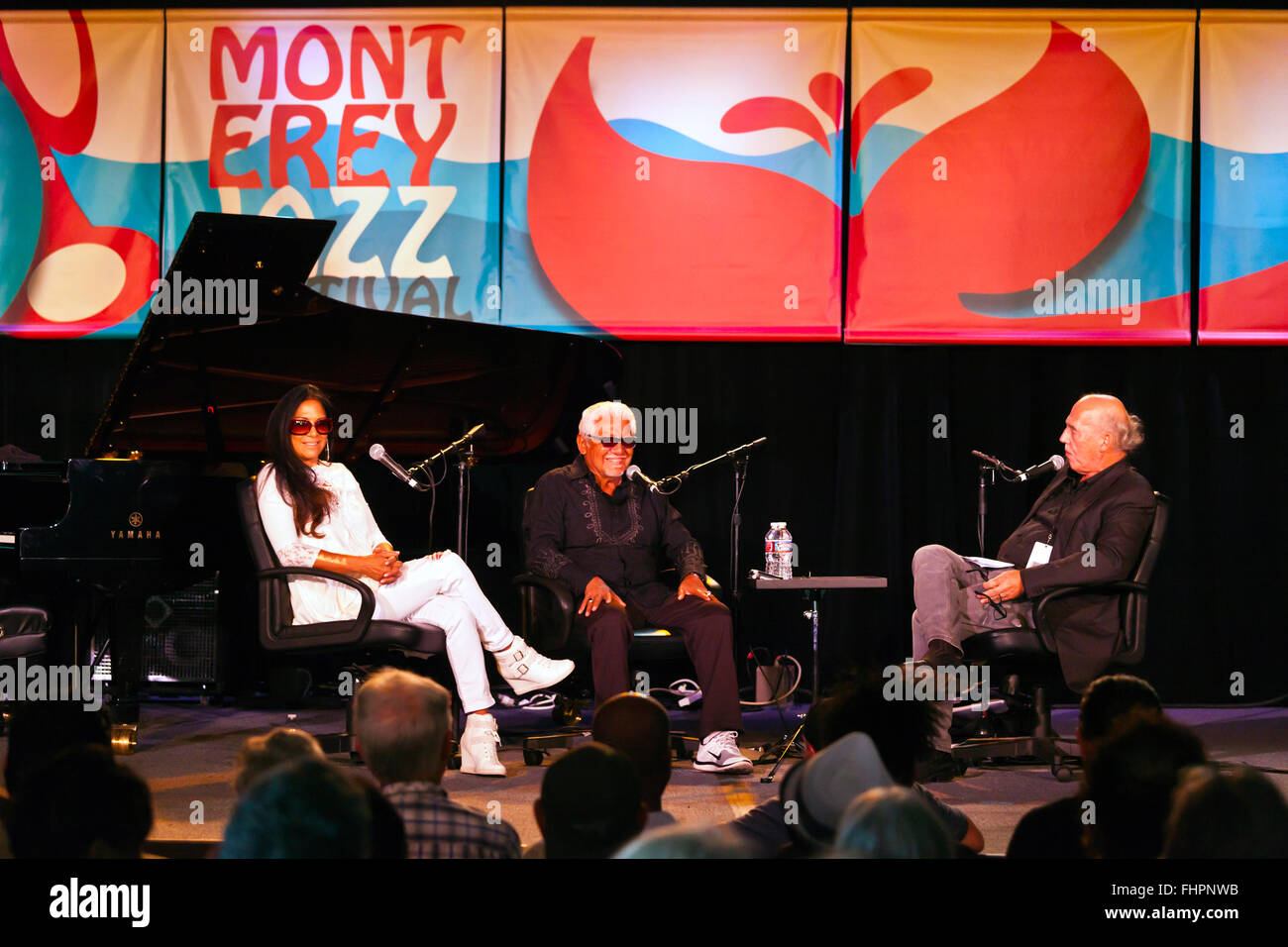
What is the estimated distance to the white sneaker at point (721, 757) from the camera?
431cm

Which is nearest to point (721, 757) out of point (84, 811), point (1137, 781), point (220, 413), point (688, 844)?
point (1137, 781)

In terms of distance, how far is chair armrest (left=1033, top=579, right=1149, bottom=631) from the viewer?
4242 millimetres

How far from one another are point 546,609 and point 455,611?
15.3 inches

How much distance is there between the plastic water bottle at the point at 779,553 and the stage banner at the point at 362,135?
1.81 metres

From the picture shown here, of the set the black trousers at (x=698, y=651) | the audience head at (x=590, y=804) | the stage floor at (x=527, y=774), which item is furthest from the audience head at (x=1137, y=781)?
the black trousers at (x=698, y=651)

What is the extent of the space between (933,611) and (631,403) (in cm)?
214

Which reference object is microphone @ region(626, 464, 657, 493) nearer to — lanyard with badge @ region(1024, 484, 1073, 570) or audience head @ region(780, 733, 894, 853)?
lanyard with badge @ region(1024, 484, 1073, 570)

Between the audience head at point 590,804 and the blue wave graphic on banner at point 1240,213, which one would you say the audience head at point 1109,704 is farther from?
the blue wave graphic on banner at point 1240,213

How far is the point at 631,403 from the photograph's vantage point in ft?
19.9

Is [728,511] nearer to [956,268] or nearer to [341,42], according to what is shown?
[956,268]

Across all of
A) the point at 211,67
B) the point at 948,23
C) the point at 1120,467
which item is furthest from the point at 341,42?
the point at 1120,467

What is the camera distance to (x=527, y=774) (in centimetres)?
436

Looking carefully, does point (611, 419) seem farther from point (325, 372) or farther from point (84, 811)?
point (84, 811)
